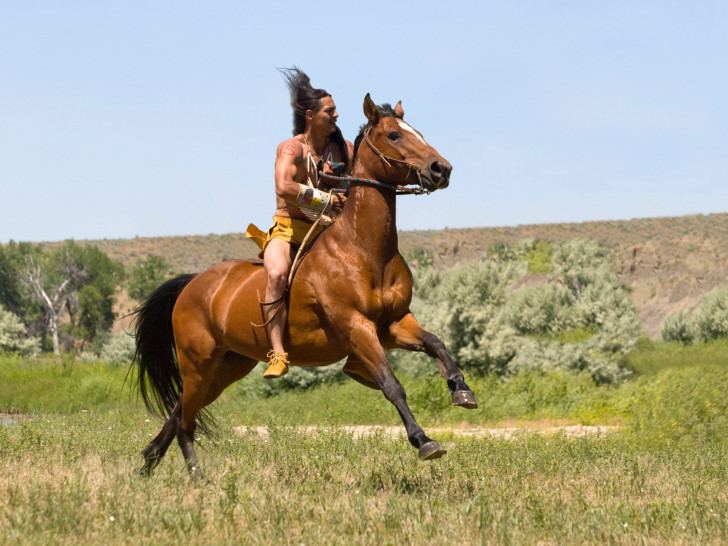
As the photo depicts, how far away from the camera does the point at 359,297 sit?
244 inches

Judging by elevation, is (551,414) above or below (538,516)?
below

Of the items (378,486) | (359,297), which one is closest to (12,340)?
(378,486)

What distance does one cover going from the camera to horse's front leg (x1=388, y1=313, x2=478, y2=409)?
570 centimetres

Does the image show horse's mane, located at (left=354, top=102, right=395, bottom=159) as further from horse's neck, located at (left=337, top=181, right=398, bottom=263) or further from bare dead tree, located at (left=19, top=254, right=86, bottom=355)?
bare dead tree, located at (left=19, top=254, right=86, bottom=355)

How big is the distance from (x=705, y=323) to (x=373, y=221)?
2946 centimetres

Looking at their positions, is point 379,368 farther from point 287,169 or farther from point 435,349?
point 287,169

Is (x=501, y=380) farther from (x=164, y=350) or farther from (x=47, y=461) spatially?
(x=47, y=461)

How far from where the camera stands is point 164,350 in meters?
8.82

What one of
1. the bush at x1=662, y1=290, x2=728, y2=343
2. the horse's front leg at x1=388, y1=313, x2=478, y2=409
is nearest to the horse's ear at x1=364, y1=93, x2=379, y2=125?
the horse's front leg at x1=388, y1=313, x2=478, y2=409

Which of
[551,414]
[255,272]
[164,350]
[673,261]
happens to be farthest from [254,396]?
[673,261]

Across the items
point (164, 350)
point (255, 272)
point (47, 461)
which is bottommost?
point (47, 461)

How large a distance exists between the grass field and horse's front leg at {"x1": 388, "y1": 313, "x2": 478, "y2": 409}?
0.69 metres

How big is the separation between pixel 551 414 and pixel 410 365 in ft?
19.9

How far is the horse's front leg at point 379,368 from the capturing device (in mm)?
5855
